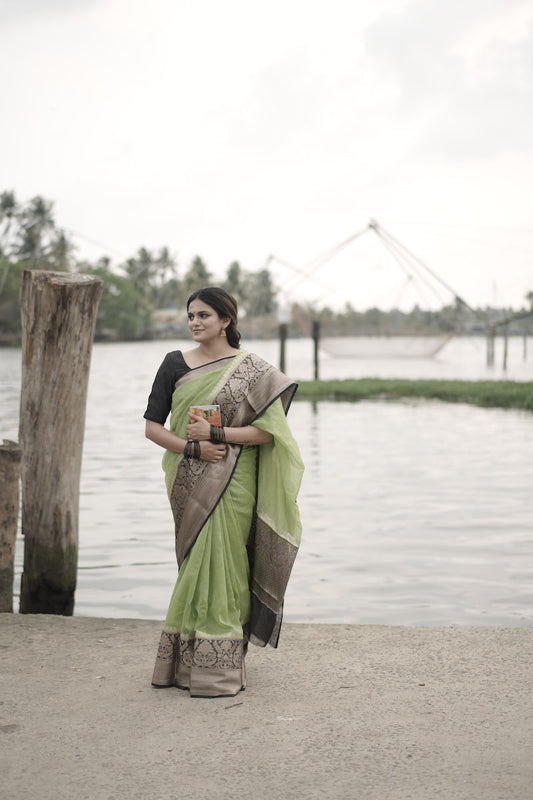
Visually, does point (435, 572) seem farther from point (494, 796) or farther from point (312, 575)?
point (494, 796)

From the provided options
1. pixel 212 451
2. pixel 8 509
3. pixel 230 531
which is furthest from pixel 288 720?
pixel 8 509

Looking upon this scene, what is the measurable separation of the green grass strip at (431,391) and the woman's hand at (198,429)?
2067 cm

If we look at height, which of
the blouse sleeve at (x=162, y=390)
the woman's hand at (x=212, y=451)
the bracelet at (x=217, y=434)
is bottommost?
the woman's hand at (x=212, y=451)

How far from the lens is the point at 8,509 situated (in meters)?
5.50

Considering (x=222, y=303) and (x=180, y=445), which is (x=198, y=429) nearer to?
(x=180, y=445)

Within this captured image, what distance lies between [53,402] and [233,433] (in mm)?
1943

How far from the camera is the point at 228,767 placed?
10.8 ft

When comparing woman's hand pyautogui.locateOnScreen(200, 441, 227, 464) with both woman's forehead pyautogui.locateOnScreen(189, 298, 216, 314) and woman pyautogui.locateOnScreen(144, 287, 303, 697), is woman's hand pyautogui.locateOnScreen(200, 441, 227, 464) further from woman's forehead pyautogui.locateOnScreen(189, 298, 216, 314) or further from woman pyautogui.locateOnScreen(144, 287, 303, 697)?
woman's forehead pyautogui.locateOnScreen(189, 298, 216, 314)

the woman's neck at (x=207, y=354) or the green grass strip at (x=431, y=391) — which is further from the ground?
the woman's neck at (x=207, y=354)

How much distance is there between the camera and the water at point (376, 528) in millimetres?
6977

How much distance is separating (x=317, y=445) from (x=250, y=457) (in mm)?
12295

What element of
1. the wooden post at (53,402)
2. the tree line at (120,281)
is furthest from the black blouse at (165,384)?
the tree line at (120,281)

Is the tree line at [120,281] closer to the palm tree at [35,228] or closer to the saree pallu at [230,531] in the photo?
the palm tree at [35,228]

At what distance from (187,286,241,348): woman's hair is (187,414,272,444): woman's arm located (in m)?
0.37
